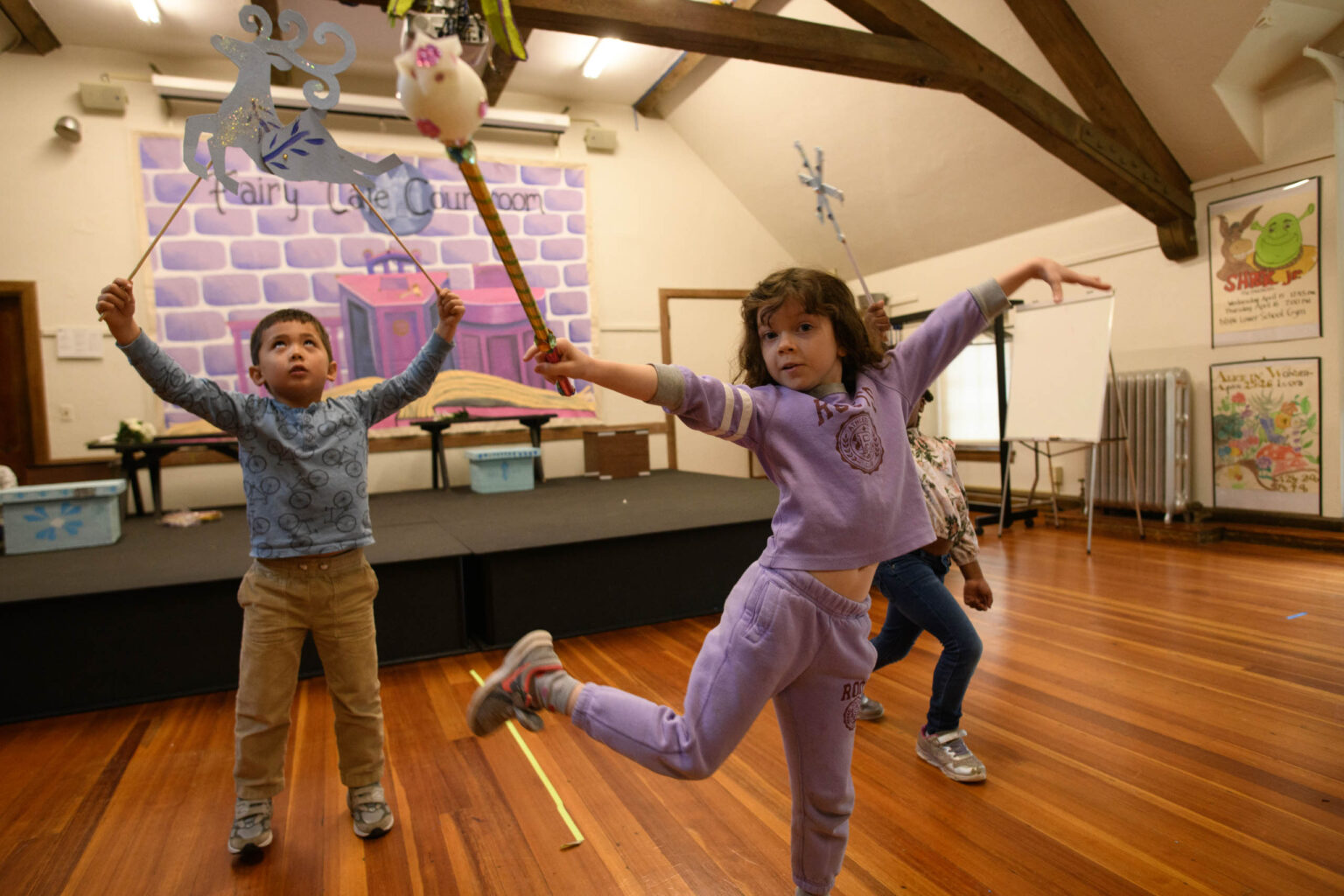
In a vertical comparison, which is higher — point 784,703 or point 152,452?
point 152,452

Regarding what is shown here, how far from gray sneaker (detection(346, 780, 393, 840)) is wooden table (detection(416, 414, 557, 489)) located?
3.75 metres

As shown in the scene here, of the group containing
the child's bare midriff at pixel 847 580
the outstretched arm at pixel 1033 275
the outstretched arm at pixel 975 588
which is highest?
the outstretched arm at pixel 1033 275

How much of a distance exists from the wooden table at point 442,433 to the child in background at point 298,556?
3.73m

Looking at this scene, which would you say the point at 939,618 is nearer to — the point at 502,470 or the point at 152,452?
the point at 502,470

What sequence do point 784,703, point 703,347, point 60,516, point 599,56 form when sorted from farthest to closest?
1. point 703,347
2. point 599,56
3. point 60,516
4. point 784,703

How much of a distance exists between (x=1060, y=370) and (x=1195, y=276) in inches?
38.2

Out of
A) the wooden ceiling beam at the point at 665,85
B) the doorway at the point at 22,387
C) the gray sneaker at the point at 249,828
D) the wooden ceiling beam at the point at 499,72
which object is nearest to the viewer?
the gray sneaker at the point at 249,828

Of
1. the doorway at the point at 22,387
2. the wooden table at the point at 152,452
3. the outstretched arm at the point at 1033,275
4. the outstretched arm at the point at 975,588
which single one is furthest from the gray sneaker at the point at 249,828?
the doorway at the point at 22,387

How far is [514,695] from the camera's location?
45.9 inches

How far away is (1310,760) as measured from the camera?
1777mm

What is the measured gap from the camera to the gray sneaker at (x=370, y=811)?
160 cm

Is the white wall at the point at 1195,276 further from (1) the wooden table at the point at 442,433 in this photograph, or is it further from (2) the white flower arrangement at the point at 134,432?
(2) the white flower arrangement at the point at 134,432

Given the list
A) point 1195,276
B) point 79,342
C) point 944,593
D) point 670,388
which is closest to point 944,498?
point 944,593

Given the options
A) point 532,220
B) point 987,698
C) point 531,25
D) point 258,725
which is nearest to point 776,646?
point 258,725
